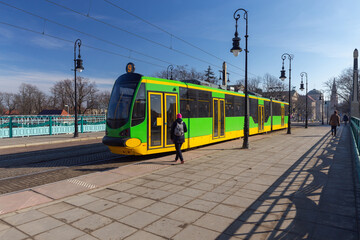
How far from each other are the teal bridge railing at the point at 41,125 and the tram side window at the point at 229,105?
51.2 ft

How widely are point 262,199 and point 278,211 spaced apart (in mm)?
591

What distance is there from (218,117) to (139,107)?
5.54m

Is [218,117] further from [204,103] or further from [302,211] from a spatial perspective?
[302,211]

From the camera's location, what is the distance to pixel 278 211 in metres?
4.16

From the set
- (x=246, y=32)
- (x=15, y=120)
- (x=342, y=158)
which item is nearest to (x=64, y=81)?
(x=15, y=120)

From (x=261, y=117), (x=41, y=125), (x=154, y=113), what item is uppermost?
(x=154, y=113)

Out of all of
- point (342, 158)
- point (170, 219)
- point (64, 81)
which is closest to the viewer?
point (170, 219)

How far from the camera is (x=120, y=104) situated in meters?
8.08

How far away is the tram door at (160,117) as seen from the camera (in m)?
8.39

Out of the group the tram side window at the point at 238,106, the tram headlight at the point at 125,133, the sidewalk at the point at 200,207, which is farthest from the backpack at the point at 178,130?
the tram side window at the point at 238,106

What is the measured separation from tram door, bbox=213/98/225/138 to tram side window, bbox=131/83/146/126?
492 centimetres

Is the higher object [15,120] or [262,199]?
[15,120]

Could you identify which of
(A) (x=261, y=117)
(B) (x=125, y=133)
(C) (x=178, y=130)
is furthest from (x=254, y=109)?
(B) (x=125, y=133)

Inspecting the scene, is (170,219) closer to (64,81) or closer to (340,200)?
(340,200)
